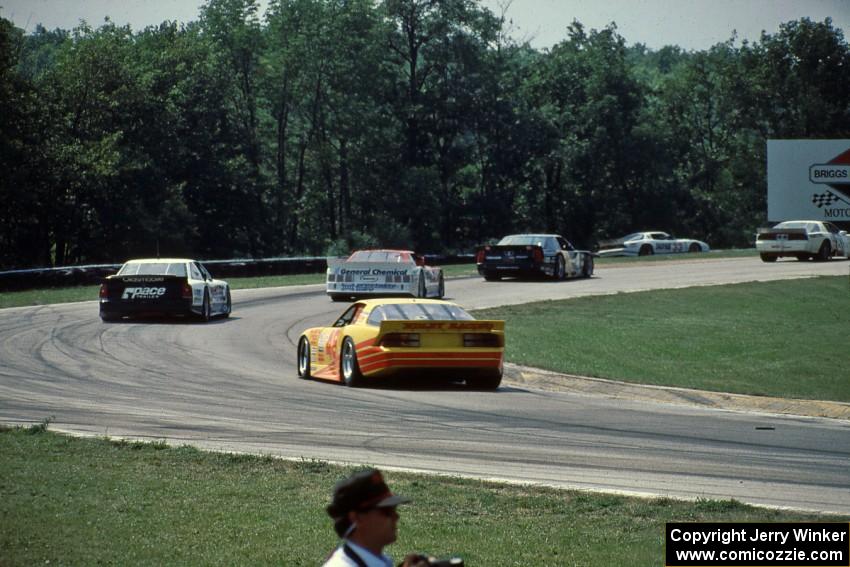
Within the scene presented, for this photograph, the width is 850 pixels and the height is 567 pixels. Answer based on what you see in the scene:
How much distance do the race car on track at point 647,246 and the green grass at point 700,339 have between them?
36307mm

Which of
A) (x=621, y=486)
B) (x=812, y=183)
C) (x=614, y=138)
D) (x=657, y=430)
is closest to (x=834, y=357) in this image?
(x=812, y=183)

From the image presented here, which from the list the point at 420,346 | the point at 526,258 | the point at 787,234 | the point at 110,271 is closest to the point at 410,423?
the point at 420,346

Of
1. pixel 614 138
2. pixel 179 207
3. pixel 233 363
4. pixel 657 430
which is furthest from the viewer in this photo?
pixel 614 138

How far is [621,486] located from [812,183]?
30.5 feet

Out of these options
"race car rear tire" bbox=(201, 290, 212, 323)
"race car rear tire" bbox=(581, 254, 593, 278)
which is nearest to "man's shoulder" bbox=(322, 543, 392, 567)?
"race car rear tire" bbox=(201, 290, 212, 323)

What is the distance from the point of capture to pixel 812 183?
18.2 metres

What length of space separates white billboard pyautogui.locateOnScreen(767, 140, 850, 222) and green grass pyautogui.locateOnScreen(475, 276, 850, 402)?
2.57 metres

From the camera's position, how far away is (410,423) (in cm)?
1421

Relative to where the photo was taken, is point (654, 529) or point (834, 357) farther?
point (834, 357)

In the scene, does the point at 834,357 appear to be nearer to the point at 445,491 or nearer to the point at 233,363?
the point at 233,363

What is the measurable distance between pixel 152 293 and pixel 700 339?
450 inches

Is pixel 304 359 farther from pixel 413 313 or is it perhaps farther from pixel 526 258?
pixel 526 258

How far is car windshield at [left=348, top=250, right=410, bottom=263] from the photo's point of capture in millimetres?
32469

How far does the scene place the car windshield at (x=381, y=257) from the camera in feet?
107
